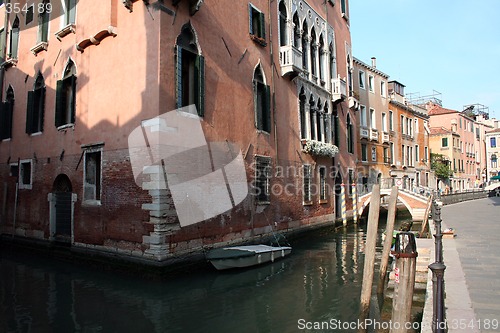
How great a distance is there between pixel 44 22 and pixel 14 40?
2165 mm

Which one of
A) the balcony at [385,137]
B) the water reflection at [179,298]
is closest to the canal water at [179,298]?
the water reflection at [179,298]

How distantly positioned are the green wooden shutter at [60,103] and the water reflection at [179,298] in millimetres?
3557

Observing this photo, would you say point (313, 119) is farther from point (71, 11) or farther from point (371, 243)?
point (371, 243)

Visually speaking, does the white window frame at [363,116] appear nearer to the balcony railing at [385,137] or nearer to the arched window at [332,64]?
the balcony railing at [385,137]

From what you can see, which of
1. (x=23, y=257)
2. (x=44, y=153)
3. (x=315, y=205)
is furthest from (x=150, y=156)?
(x=315, y=205)

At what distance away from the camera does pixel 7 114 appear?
472 inches

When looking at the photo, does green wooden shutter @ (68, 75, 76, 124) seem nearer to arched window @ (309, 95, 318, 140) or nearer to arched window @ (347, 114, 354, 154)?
arched window @ (309, 95, 318, 140)

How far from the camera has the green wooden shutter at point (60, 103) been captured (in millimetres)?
9812

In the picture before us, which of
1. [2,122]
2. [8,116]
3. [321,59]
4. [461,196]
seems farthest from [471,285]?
[461,196]

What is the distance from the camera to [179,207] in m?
7.62

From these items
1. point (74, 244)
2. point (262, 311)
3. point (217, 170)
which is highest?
point (217, 170)

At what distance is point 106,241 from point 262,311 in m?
4.16

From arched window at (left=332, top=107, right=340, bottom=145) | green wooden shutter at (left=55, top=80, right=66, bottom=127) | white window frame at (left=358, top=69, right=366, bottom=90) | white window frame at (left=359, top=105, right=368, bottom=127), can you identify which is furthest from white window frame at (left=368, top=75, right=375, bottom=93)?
green wooden shutter at (left=55, top=80, right=66, bottom=127)

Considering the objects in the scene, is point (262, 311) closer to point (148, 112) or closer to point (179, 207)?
point (179, 207)
